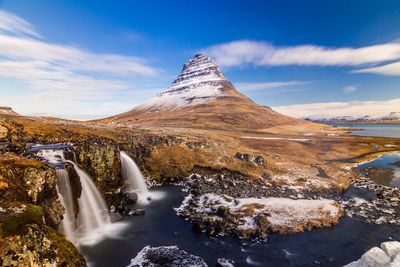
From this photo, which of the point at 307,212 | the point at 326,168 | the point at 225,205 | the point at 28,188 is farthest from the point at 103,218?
the point at 326,168

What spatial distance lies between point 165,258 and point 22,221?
563 inches

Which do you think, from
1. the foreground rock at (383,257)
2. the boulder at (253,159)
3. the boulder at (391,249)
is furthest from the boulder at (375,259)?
the boulder at (253,159)

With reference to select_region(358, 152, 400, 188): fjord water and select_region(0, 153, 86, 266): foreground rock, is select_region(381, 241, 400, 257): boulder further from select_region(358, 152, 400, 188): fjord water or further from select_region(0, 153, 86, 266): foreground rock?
select_region(358, 152, 400, 188): fjord water

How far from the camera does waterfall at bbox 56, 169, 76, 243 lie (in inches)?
1313

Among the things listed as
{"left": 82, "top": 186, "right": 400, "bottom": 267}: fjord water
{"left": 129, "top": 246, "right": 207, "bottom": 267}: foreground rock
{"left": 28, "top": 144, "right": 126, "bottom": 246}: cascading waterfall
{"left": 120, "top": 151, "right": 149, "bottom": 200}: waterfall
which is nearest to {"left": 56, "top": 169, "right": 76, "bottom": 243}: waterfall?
{"left": 28, "top": 144, "right": 126, "bottom": 246}: cascading waterfall

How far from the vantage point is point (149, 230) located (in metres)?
37.4

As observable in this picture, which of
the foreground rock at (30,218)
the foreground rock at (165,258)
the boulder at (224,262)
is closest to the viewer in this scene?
the foreground rock at (30,218)

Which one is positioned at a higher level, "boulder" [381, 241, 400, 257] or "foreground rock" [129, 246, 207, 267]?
"boulder" [381, 241, 400, 257]

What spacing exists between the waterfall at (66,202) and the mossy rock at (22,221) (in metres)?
9.77

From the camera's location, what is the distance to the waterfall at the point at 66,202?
3336 centimetres

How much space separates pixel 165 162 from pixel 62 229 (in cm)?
3703

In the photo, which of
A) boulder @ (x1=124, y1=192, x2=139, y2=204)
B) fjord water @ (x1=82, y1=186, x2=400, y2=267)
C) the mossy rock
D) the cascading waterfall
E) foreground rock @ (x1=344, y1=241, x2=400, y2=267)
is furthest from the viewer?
boulder @ (x1=124, y1=192, x2=139, y2=204)

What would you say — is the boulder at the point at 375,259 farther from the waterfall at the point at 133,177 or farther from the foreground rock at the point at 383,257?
the waterfall at the point at 133,177

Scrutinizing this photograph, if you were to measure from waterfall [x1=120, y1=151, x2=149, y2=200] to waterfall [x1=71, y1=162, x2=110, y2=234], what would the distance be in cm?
1114
